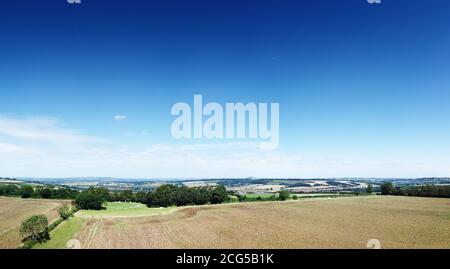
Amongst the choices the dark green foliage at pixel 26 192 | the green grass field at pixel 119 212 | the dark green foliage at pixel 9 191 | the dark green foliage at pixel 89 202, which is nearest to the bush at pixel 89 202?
the dark green foliage at pixel 89 202

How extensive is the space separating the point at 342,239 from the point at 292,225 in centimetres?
1269

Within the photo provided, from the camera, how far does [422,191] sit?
102m

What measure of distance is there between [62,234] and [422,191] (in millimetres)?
100366

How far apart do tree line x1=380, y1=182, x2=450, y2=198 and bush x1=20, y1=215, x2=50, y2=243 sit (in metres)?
100

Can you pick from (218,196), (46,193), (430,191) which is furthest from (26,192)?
(430,191)

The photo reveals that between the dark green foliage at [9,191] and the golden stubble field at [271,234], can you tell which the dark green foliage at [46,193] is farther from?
the golden stubble field at [271,234]

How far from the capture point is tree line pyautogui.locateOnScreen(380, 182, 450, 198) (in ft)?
314

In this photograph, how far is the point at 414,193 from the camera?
105 metres

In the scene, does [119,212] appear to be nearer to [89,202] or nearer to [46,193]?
[89,202]

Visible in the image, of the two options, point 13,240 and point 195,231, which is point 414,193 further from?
point 13,240

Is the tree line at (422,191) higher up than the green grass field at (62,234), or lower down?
higher up

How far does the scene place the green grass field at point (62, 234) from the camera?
34.3 metres

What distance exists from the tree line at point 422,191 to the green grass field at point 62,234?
311 feet
